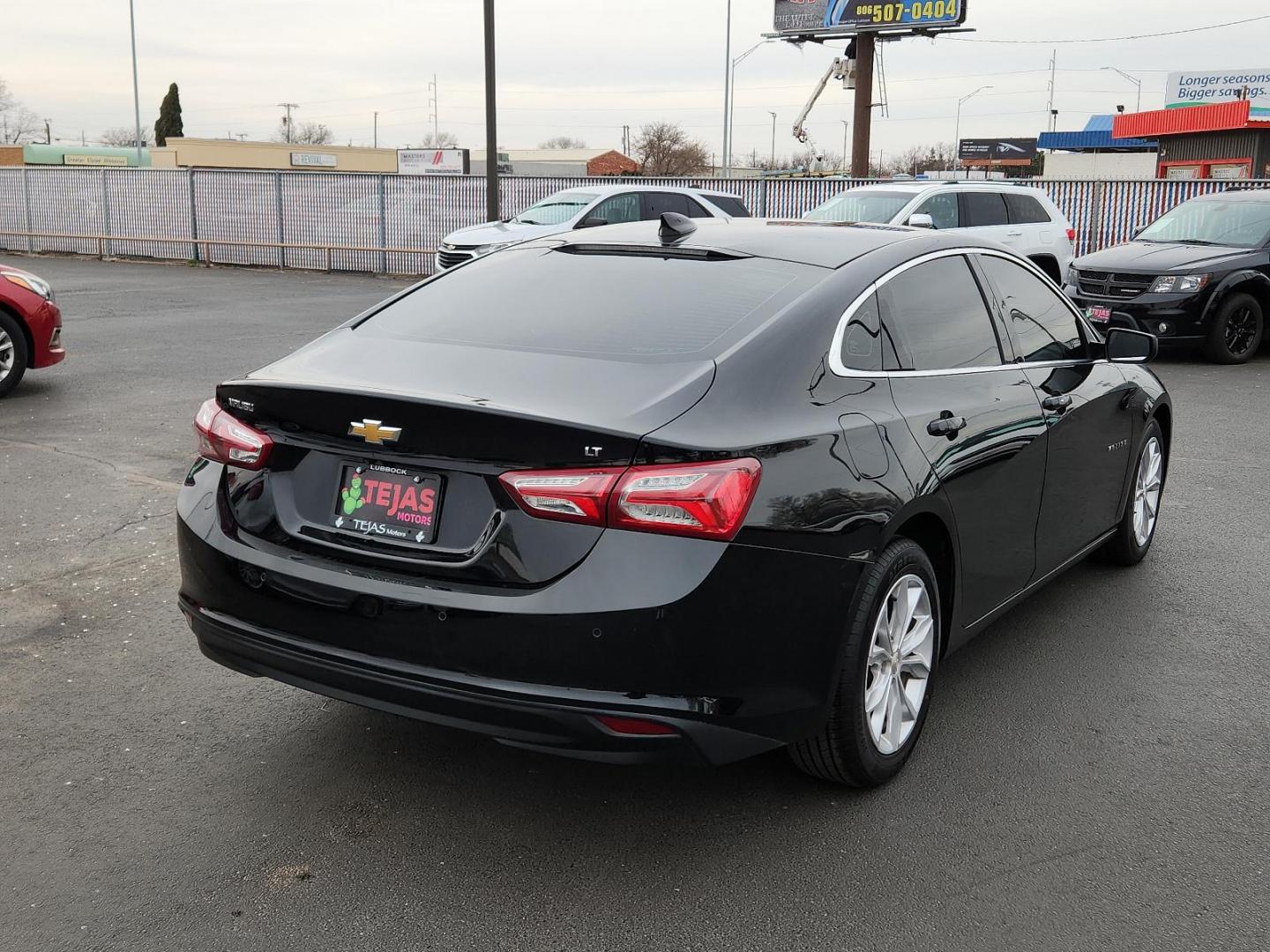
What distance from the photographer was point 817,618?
3.22 meters

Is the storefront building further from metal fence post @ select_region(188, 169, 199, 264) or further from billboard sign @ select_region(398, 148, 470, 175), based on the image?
billboard sign @ select_region(398, 148, 470, 175)

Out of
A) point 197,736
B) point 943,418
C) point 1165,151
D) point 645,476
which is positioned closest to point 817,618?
point 645,476

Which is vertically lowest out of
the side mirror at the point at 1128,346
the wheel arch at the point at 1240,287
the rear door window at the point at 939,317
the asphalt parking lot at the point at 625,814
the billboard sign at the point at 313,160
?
the asphalt parking lot at the point at 625,814

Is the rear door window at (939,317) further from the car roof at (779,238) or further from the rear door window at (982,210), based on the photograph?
the rear door window at (982,210)

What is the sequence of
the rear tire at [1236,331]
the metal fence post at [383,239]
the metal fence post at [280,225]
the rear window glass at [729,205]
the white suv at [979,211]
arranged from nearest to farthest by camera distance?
1. the rear tire at [1236,331]
2. the white suv at [979,211]
3. the rear window glass at [729,205]
4. the metal fence post at [383,239]
5. the metal fence post at [280,225]

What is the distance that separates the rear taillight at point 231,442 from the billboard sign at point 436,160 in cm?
6173

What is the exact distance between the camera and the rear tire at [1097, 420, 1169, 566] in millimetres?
5676

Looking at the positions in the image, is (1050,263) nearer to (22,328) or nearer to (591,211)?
(591,211)

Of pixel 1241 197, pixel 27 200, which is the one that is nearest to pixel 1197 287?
pixel 1241 197

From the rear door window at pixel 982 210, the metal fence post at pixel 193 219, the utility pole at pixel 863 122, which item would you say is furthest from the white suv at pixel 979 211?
the utility pole at pixel 863 122

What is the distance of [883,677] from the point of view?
362 cm

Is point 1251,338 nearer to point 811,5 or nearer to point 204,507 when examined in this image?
point 204,507

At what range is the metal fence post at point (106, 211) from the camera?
98.9 ft

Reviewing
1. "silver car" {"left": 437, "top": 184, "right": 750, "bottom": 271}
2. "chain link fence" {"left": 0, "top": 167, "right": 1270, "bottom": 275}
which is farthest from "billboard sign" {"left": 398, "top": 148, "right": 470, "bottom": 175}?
"silver car" {"left": 437, "top": 184, "right": 750, "bottom": 271}
